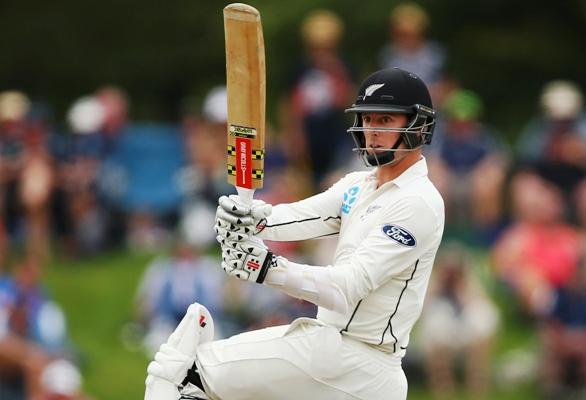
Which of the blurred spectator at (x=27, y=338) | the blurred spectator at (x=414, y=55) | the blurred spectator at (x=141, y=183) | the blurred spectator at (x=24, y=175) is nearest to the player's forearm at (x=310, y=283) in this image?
the blurred spectator at (x=27, y=338)

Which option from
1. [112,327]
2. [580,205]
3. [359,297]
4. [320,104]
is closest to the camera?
[359,297]

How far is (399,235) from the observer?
24.2 feet

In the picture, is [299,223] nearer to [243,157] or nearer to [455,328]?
[243,157]

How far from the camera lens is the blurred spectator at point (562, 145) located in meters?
14.2

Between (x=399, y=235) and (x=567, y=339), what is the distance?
6436 mm

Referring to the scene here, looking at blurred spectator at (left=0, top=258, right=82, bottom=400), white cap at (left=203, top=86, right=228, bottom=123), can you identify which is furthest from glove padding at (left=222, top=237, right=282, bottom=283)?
white cap at (left=203, top=86, right=228, bottom=123)

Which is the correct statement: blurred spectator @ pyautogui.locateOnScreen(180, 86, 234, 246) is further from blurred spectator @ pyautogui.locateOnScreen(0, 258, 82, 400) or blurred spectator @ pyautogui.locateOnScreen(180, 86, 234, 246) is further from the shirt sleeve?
the shirt sleeve

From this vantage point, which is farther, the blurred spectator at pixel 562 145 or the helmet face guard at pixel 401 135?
the blurred spectator at pixel 562 145

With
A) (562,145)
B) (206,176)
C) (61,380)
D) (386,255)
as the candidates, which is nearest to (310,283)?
(386,255)

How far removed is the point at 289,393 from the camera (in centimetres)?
747

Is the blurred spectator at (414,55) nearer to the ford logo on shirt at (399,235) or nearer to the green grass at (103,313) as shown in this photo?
the green grass at (103,313)

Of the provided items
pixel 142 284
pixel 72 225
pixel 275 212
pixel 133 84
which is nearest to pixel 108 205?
pixel 72 225

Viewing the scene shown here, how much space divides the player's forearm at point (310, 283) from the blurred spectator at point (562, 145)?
7342 millimetres

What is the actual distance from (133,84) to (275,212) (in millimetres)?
15368
